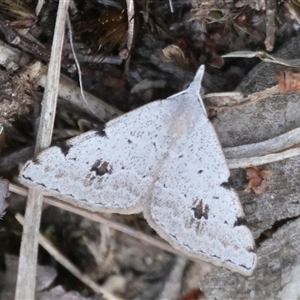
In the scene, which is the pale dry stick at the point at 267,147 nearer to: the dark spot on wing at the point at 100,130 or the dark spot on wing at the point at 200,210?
the dark spot on wing at the point at 200,210

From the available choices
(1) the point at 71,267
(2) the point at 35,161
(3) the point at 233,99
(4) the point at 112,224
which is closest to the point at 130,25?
(3) the point at 233,99

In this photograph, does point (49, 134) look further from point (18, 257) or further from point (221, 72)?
point (221, 72)

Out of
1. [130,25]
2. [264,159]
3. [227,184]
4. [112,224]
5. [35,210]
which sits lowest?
[112,224]

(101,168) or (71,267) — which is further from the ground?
(101,168)

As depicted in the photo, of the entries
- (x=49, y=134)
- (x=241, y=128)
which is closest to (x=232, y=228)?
(x=241, y=128)

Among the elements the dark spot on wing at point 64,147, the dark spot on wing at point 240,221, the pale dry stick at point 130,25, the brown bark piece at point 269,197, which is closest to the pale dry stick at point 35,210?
the dark spot on wing at point 64,147

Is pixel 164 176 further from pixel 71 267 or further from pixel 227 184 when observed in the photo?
pixel 71 267

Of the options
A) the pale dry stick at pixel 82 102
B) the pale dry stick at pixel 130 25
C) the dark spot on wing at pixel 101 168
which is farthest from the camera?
the pale dry stick at pixel 82 102
